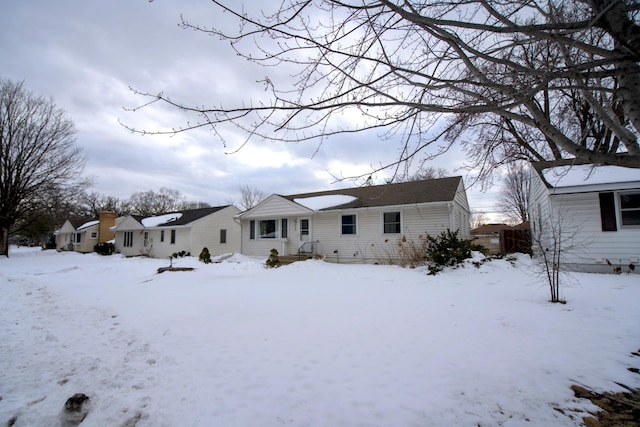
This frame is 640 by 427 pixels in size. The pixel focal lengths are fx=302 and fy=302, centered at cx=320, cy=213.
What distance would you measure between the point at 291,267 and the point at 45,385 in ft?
32.2

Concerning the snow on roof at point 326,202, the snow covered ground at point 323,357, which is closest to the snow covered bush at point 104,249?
the snow on roof at point 326,202

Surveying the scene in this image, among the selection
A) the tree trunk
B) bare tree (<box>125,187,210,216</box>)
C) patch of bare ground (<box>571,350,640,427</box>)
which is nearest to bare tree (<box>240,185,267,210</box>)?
bare tree (<box>125,187,210,216</box>)

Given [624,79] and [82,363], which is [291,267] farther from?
[624,79]

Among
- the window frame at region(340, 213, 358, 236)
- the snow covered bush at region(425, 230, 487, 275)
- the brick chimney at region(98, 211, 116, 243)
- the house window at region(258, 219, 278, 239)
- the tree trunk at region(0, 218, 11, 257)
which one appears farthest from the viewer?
the brick chimney at region(98, 211, 116, 243)

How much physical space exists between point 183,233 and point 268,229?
9181 millimetres

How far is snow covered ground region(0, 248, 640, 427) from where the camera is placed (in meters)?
2.64

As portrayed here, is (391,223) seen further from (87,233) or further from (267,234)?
(87,233)

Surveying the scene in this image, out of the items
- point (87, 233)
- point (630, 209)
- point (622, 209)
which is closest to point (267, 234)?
point (622, 209)

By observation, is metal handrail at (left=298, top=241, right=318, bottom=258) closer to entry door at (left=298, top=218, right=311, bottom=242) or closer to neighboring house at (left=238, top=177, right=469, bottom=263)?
neighboring house at (left=238, top=177, right=469, bottom=263)

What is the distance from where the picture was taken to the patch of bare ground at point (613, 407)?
92.7 inches

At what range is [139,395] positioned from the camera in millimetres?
2963

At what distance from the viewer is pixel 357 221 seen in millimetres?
15828

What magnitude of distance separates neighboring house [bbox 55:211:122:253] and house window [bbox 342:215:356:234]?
26664mm

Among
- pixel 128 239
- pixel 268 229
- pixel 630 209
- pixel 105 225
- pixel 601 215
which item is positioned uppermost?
pixel 105 225
